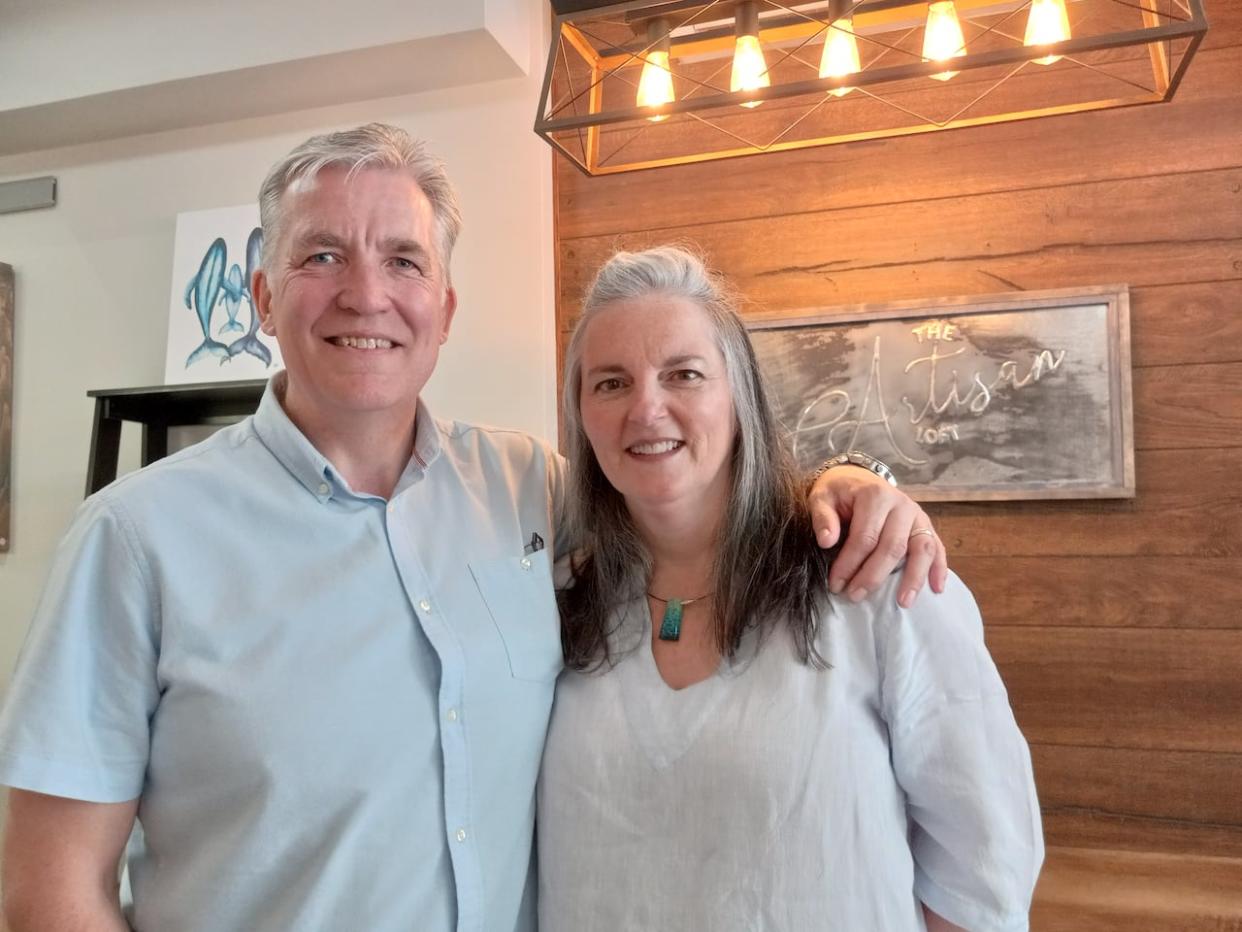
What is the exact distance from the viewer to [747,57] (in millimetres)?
1891

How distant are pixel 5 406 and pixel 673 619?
2971mm

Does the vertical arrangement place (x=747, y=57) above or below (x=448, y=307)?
above

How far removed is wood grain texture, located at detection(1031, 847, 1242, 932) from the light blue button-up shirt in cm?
143

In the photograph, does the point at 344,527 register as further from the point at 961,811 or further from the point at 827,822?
the point at 961,811

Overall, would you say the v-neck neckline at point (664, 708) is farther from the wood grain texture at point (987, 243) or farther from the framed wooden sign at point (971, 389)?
the wood grain texture at point (987, 243)

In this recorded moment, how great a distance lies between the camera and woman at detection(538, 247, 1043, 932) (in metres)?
1.07

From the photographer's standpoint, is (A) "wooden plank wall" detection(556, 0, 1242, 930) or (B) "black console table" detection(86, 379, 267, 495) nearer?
(A) "wooden plank wall" detection(556, 0, 1242, 930)

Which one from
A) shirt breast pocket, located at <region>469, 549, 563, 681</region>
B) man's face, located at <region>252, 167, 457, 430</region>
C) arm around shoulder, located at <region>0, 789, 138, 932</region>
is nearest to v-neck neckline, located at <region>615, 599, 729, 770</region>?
shirt breast pocket, located at <region>469, 549, 563, 681</region>

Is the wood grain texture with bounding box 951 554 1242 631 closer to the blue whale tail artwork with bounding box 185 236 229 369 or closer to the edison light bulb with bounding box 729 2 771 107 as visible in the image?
the edison light bulb with bounding box 729 2 771 107

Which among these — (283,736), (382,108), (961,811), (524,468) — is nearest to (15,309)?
(382,108)

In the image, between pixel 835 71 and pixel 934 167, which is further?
pixel 934 167

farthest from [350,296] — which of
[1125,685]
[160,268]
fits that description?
[160,268]

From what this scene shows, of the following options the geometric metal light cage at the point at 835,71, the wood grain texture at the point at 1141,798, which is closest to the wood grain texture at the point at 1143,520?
the wood grain texture at the point at 1141,798

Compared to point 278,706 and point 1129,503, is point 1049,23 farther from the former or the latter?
point 278,706
